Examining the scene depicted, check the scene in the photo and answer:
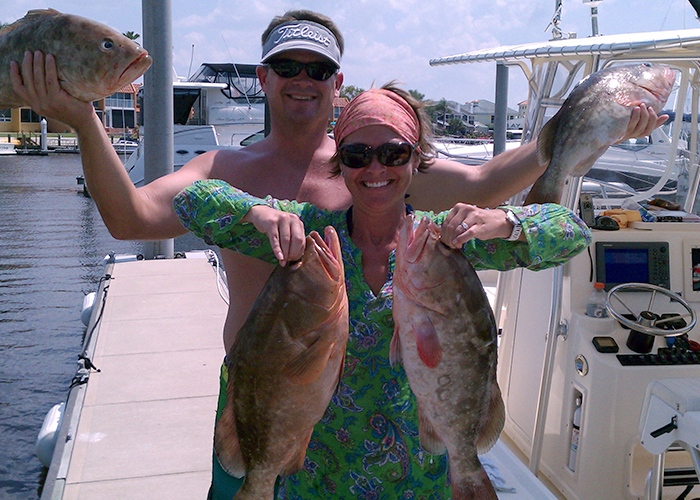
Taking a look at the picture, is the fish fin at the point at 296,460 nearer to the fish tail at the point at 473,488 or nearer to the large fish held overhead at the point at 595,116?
the fish tail at the point at 473,488

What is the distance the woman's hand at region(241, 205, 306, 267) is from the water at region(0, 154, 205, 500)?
20.0ft

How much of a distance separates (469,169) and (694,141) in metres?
3.70

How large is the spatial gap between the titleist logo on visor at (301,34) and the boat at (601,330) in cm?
191

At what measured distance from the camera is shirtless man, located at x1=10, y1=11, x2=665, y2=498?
2.56 meters

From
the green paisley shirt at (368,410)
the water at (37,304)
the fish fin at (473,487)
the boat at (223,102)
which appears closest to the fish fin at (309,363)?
the green paisley shirt at (368,410)

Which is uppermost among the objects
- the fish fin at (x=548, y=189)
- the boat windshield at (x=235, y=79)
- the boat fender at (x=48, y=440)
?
the boat windshield at (x=235, y=79)

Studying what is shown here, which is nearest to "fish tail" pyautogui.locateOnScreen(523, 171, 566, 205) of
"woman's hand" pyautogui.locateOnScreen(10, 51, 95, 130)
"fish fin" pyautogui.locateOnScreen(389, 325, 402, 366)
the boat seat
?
"fish fin" pyautogui.locateOnScreen(389, 325, 402, 366)

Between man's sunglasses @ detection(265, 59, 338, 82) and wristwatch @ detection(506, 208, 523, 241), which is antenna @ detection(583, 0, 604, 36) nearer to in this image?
man's sunglasses @ detection(265, 59, 338, 82)

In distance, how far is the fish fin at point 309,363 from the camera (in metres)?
1.82

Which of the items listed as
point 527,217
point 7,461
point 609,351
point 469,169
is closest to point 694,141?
point 609,351

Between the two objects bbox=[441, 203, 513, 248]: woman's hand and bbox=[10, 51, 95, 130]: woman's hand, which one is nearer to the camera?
bbox=[441, 203, 513, 248]: woman's hand

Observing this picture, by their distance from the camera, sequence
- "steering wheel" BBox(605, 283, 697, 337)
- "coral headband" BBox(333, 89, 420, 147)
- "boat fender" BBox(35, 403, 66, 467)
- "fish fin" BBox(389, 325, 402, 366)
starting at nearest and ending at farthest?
"fish fin" BBox(389, 325, 402, 366) < "coral headband" BBox(333, 89, 420, 147) < "steering wheel" BBox(605, 283, 697, 337) < "boat fender" BBox(35, 403, 66, 467)

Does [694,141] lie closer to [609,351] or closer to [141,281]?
[609,351]

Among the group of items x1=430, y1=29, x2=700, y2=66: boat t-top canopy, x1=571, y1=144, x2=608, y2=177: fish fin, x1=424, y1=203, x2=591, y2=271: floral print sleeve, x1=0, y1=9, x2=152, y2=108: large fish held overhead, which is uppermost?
x1=430, y1=29, x2=700, y2=66: boat t-top canopy
